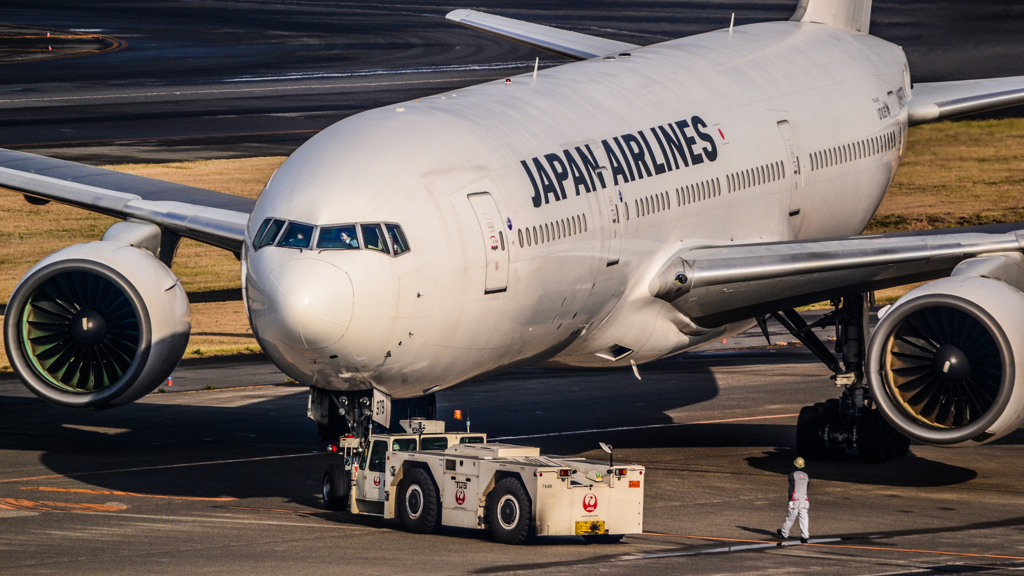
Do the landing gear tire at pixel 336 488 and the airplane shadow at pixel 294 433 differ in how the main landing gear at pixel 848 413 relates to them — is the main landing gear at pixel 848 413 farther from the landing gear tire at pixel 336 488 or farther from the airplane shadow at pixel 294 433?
the landing gear tire at pixel 336 488

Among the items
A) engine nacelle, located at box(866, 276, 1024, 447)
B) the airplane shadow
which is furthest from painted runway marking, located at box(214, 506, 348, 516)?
engine nacelle, located at box(866, 276, 1024, 447)

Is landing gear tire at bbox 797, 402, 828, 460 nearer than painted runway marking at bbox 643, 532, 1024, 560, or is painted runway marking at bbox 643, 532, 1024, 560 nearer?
painted runway marking at bbox 643, 532, 1024, 560

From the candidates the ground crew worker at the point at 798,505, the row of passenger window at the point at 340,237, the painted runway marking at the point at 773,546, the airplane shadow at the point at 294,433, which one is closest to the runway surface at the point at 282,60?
the airplane shadow at the point at 294,433

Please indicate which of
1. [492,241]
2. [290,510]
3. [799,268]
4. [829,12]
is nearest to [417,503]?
[290,510]

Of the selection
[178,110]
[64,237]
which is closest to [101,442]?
[64,237]

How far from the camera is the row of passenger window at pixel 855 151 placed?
3238 cm

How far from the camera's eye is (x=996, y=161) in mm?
67625

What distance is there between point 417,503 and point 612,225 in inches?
227

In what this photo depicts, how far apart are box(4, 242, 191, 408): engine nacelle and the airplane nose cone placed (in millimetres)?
6928

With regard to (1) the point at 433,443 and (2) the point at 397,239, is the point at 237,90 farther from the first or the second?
(2) the point at 397,239

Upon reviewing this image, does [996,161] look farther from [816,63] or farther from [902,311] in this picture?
[902,311]

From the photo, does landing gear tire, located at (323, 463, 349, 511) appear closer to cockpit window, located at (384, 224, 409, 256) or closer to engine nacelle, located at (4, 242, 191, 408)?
engine nacelle, located at (4, 242, 191, 408)

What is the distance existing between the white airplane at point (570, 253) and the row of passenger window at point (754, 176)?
0.35ft

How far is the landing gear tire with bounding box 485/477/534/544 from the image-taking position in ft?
68.5
